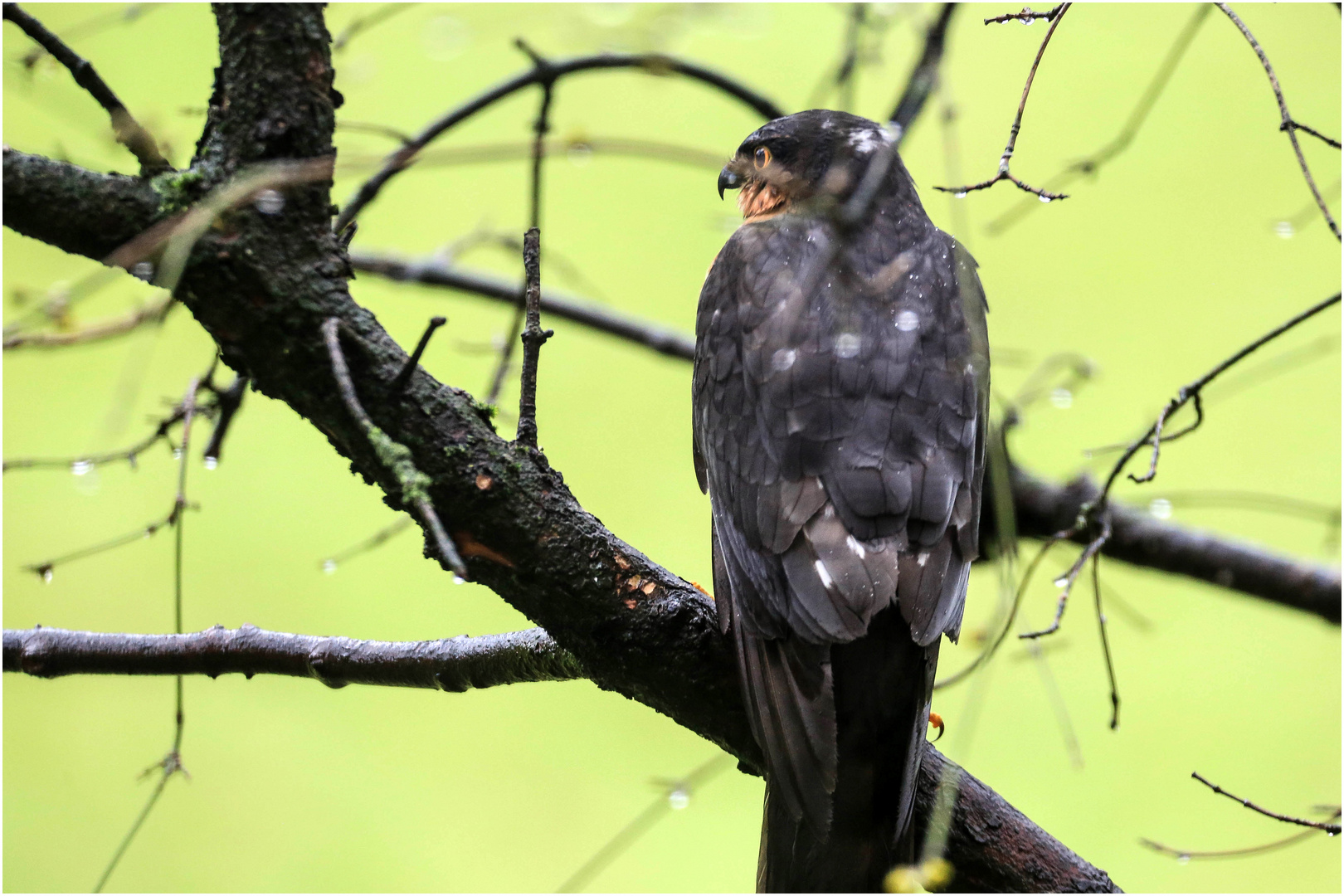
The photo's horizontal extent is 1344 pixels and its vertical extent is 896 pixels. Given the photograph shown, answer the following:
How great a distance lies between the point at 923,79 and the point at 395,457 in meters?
Answer: 1.52

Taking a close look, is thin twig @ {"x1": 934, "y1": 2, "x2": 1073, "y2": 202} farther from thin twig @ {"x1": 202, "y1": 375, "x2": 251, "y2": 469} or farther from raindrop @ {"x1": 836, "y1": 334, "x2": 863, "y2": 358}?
thin twig @ {"x1": 202, "y1": 375, "x2": 251, "y2": 469}

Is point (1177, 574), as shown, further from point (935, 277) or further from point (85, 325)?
point (85, 325)

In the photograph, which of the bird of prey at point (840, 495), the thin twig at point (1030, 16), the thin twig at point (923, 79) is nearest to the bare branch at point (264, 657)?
the bird of prey at point (840, 495)

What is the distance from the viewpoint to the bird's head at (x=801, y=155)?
1.54 meters

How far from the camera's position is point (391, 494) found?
38.4 inches

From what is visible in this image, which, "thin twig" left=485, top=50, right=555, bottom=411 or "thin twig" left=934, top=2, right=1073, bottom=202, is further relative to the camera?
"thin twig" left=485, top=50, right=555, bottom=411

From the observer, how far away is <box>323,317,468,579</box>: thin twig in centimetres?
69

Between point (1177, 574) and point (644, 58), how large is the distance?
1706 mm

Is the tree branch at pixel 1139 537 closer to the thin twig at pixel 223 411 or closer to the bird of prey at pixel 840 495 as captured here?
the thin twig at pixel 223 411

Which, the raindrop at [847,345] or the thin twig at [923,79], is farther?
the thin twig at [923,79]

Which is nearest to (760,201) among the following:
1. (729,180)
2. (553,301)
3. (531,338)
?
(729,180)

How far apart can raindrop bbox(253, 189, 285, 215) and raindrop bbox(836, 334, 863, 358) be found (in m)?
0.67

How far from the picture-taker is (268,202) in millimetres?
905

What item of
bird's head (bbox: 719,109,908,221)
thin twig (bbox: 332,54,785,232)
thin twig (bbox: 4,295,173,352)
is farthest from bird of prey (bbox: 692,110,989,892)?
thin twig (bbox: 4,295,173,352)
